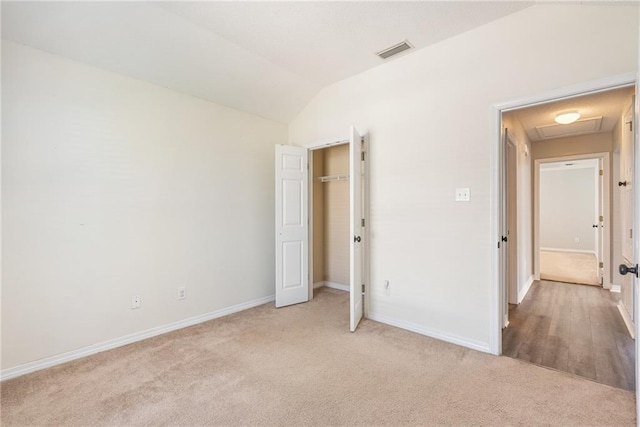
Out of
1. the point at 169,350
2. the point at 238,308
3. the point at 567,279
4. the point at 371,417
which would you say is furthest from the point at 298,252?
the point at 567,279

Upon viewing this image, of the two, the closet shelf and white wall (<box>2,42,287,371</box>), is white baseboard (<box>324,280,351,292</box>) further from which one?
the closet shelf

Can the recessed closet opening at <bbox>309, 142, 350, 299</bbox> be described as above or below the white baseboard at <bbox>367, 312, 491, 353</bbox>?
above

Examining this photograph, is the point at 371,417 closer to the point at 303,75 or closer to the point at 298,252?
the point at 298,252

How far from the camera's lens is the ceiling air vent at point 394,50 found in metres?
2.84

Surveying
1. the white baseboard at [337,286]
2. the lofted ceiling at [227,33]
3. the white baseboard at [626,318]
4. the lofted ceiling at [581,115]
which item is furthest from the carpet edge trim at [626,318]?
the lofted ceiling at [227,33]

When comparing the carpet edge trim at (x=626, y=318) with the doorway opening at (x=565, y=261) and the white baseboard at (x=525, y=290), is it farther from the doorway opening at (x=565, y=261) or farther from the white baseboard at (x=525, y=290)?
the white baseboard at (x=525, y=290)

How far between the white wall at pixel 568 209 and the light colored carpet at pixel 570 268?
1.85ft

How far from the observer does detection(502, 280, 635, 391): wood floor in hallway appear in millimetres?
2320

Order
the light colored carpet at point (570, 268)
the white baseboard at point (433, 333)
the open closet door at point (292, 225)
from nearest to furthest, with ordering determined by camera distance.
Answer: the white baseboard at point (433, 333) < the open closet door at point (292, 225) < the light colored carpet at point (570, 268)

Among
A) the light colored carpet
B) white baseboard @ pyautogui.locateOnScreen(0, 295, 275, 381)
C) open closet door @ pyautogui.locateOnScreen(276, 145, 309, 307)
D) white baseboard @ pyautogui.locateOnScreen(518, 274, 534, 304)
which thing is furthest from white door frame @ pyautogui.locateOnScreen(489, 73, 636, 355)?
the light colored carpet

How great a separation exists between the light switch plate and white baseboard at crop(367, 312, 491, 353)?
1.26 metres

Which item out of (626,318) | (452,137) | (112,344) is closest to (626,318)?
(626,318)

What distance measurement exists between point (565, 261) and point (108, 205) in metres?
8.87

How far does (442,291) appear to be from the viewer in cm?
285
